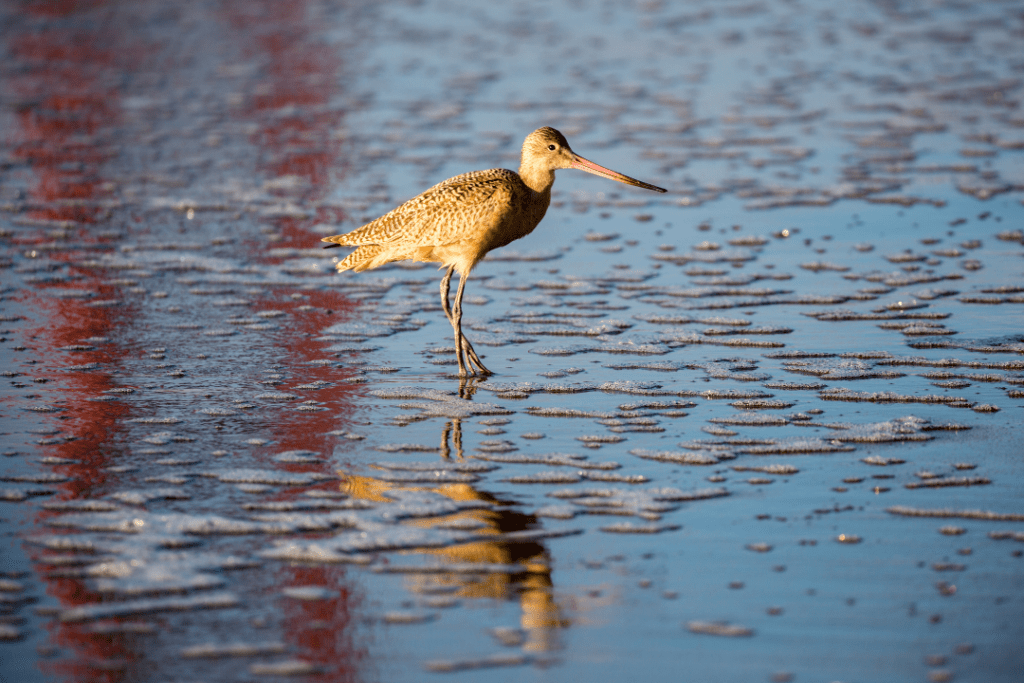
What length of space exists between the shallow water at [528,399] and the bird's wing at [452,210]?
0.71m

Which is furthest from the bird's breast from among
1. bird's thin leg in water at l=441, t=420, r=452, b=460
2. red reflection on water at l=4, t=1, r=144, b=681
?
red reflection on water at l=4, t=1, r=144, b=681

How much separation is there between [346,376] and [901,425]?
2.84 metres

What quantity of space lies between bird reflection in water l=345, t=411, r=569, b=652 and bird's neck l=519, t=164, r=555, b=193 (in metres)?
2.33

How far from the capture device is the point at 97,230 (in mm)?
9555

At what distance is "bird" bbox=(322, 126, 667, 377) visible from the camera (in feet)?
21.7

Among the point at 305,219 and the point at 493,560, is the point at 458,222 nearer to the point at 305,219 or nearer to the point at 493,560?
the point at 493,560

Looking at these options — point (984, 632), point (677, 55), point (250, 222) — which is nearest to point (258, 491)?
point (984, 632)

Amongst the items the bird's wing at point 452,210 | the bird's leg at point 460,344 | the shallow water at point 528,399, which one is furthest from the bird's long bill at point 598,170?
the bird's leg at point 460,344

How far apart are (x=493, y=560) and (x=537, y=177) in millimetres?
2983

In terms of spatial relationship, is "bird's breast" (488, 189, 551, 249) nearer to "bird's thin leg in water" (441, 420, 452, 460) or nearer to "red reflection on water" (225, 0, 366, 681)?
"red reflection on water" (225, 0, 366, 681)

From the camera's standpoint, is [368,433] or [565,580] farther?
[368,433]

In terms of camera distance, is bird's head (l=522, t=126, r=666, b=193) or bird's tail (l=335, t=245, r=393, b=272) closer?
bird's head (l=522, t=126, r=666, b=193)

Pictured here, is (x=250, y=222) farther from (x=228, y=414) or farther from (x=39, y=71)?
(x=39, y=71)

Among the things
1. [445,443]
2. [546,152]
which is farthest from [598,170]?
[445,443]
